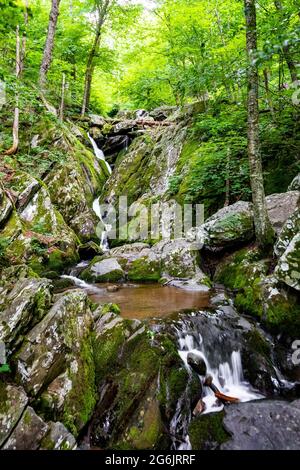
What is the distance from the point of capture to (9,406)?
134 inches

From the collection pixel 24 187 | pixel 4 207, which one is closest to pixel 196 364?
pixel 4 207

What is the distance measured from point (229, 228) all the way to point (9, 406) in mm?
5896

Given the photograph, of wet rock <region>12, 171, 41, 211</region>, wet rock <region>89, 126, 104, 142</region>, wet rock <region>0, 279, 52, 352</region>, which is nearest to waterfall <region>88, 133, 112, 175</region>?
wet rock <region>89, 126, 104, 142</region>

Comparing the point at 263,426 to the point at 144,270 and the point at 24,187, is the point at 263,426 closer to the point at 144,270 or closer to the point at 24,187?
the point at 144,270

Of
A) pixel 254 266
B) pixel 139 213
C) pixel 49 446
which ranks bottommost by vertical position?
pixel 49 446

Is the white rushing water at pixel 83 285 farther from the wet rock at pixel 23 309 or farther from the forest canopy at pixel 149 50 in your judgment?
the forest canopy at pixel 149 50

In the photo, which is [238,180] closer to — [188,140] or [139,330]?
[188,140]

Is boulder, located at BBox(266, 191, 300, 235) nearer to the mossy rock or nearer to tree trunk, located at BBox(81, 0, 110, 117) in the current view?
the mossy rock

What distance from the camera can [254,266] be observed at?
659 cm

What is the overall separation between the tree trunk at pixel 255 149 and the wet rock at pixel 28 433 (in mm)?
5525

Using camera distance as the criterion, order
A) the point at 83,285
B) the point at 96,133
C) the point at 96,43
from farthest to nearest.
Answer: the point at 96,133, the point at 96,43, the point at 83,285

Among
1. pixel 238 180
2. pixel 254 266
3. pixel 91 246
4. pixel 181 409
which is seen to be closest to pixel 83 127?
pixel 91 246

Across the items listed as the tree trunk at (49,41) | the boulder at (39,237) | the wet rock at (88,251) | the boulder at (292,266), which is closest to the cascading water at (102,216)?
the wet rock at (88,251)

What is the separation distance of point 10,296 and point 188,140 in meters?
9.70
